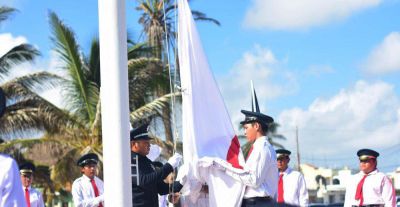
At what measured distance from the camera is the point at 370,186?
1023 centimetres

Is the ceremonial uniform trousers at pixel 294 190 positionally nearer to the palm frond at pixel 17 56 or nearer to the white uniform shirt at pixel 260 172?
the white uniform shirt at pixel 260 172

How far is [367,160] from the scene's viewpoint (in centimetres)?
1041

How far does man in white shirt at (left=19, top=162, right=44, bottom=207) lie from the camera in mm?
10711

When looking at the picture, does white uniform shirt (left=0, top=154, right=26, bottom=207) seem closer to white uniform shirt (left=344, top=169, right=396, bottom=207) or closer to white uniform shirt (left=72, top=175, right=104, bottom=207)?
white uniform shirt (left=72, top=175, right=104, bottom=207)

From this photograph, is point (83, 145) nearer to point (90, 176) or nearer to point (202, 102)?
point (90, 176)

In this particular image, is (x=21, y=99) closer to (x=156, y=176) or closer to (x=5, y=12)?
(x=5, y=12)

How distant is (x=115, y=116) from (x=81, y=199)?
5232mm

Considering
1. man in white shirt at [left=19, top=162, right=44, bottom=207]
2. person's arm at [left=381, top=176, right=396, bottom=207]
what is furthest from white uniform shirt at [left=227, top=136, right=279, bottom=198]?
man in white shirt at [left=19, top=162, right=44, bottom=207]

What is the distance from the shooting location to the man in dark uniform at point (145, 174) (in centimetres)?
756

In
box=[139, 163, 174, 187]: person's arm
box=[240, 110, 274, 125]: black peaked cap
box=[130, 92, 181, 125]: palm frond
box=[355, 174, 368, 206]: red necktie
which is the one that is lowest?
box=[355, 174, 368, 206]: red necktie

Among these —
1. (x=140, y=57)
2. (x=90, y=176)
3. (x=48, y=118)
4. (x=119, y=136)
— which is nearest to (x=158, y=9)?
(x=140, y=57)

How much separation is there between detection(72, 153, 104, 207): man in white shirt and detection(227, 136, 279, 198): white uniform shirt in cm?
329

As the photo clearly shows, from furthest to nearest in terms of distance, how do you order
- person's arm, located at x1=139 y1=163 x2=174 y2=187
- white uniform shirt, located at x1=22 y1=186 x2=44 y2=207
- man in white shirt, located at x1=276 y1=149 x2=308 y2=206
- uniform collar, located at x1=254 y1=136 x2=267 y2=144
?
man in white shirt, located at x1=276 y1=149 x2=308 y2=206
white uniform shirt, located at x1=22 y1=186 x2=44 y2=207
uniform collar, located at x1=254 y1=136 x2=267 y2=144
person's arm, located at x1=139 y1=163 x2=174 y2=187

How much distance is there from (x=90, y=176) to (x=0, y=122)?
1163 cm
